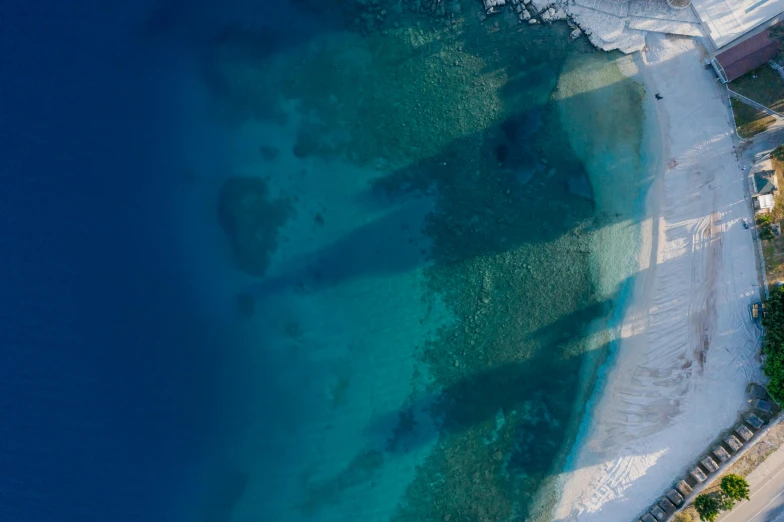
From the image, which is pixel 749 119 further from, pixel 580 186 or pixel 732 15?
pixel 580 186

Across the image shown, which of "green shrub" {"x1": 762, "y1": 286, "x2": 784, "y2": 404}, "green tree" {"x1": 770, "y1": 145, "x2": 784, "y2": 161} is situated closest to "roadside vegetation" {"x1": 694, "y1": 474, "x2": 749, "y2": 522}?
"green shrub" {"x1": 762, "y1": 286, "x2": 784, "y2": 404}

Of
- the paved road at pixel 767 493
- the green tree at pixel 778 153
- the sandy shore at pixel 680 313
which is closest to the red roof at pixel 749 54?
the sandy shore at pixel 680 313

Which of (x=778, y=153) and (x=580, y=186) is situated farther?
(x=580, y=186)

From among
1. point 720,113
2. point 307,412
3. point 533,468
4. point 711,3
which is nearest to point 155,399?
point 307,412

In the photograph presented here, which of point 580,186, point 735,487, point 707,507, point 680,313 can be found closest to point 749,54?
point 580,186

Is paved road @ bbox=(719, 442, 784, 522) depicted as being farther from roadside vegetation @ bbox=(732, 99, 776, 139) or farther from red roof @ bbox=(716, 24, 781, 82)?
red roof @ bbox=(716, 24, 781, 82)

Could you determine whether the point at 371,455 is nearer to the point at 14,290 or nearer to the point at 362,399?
the point at 362,399

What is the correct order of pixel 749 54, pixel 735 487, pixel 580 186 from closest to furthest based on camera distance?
pixel 735 487
pixel 749 54
pixel 580 186
